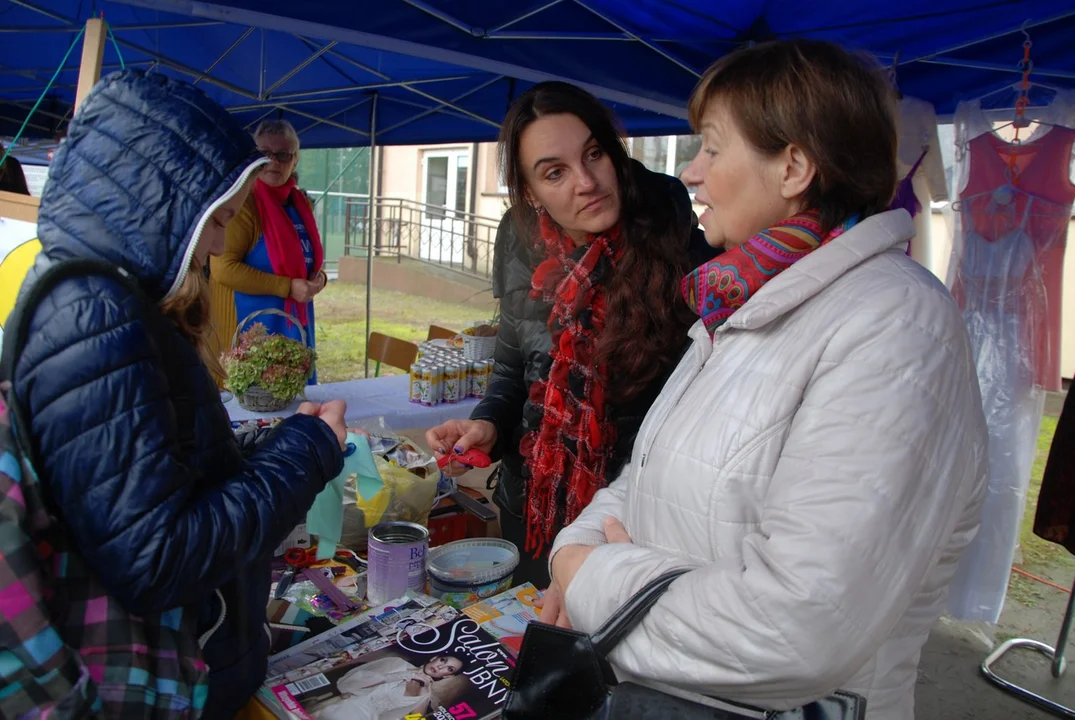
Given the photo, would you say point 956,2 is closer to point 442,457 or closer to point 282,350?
point 442,457

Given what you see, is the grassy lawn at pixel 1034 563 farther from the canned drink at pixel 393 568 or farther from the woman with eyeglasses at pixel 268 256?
the woman with eyeglasses at pixel 268 256

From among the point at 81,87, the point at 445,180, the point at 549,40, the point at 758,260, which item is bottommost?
the point at 758,260

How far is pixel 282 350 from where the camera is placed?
2840 mm

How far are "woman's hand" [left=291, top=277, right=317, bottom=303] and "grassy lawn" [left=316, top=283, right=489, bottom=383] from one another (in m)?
3.74

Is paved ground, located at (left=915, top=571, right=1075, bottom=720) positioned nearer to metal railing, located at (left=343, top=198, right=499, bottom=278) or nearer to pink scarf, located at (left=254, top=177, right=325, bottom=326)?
pink scarf, located at (left=254, top=177, right=325, bottom=326)

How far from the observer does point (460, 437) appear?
187 cm

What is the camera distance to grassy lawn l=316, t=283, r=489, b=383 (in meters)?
8.90

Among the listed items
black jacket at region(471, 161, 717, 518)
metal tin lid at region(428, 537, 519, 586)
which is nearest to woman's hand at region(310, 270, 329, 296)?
black jacket at region(471, 161, 717, 518)

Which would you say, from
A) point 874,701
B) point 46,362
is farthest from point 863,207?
point 46,362

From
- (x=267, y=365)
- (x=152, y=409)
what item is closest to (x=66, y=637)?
(x=152, y=409)

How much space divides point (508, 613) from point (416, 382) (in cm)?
207

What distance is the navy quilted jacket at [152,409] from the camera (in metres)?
0.87

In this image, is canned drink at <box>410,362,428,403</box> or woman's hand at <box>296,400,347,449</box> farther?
canned drink at <box>410,362,428,403</box>

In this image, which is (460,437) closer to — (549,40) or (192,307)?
(192,307)
